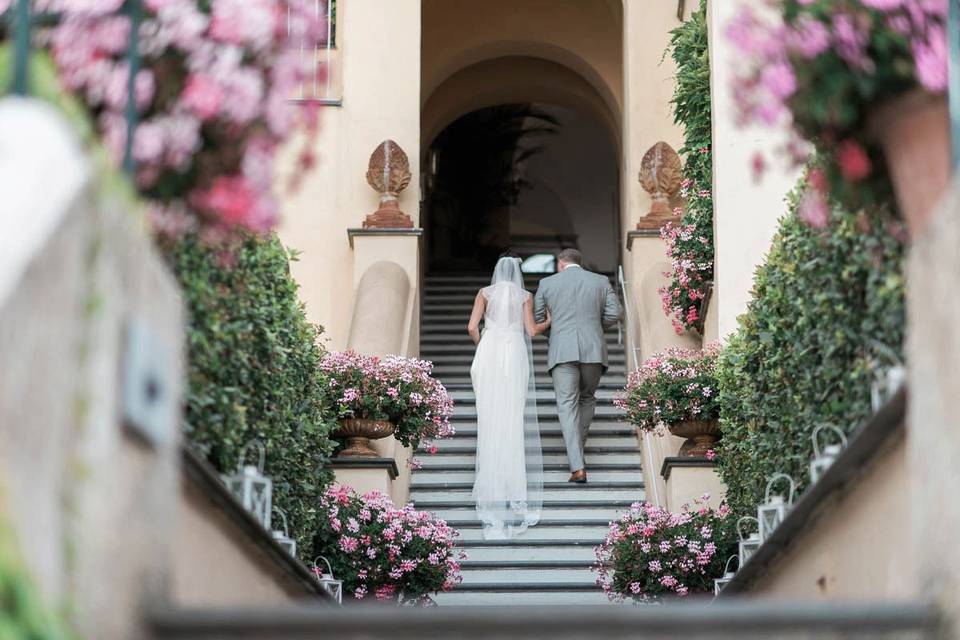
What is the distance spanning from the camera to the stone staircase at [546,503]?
10328 millimetres

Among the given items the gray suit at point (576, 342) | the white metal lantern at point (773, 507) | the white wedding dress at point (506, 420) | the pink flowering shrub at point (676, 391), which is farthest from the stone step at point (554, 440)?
the white metal lantern at point (773, 507)

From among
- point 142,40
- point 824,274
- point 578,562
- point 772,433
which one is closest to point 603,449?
point 578,562

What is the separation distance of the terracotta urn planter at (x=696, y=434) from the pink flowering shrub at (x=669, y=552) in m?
0.83

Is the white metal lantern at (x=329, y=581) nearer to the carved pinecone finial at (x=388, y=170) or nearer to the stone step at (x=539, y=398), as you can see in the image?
the stone step at (x=539, y=398)

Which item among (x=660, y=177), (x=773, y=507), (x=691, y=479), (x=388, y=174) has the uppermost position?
(x=388, y=174)

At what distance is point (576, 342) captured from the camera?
39.3 ft

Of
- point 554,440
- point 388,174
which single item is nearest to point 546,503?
point 554,440

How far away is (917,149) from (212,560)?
243cm

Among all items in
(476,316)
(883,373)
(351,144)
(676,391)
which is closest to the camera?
(883,373)

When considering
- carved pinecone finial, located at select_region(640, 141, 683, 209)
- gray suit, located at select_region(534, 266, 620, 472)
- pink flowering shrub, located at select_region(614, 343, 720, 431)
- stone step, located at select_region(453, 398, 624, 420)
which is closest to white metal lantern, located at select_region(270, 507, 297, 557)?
pink flowering shrub, located at select_region(614, 343, 720, 431)

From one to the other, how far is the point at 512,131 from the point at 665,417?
11454mm

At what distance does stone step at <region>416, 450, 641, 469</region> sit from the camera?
1215cm

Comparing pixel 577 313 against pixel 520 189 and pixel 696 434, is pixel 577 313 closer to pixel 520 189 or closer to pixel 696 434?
pixel 696 434

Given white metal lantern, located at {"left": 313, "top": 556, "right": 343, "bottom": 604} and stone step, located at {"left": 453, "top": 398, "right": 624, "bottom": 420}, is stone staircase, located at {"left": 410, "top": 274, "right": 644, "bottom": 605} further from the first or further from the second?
white metal lantern, located at {"left": 313, "top": 556, "right": 343, "bottom": 604}
